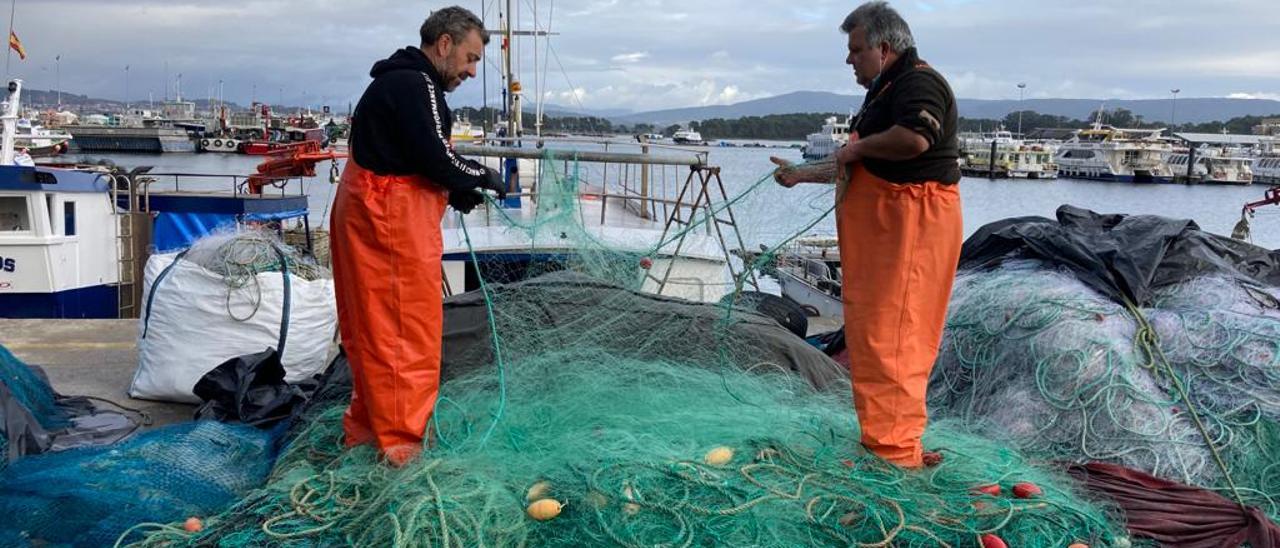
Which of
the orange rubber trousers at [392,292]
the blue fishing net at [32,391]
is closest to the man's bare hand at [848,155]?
the orange rubber trousers at [392,292]

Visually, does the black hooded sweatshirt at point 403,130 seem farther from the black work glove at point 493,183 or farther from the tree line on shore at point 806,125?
the tree line on shore at point 806,125

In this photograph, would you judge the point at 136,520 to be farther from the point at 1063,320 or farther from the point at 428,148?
the point at 1063,320

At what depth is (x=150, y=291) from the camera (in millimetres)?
5055

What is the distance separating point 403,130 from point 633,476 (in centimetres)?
132

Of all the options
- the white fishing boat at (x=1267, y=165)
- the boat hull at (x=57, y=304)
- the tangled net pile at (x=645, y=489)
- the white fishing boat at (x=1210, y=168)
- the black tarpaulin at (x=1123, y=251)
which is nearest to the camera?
the tangled net pile at (x=645, y=489)

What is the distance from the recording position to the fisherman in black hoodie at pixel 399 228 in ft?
9.98

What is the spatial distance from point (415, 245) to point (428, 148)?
32 cm

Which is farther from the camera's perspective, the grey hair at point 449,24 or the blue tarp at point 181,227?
the blue tarp at point 181,227

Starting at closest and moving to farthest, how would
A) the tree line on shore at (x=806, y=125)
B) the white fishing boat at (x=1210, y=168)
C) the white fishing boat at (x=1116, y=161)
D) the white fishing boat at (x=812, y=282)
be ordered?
1. the white fishing boat at (x=812, y=282)
2. the white fishing boat at (x=1116, y=161)
3. the white fishing boat at (x=1210, y=168)
4. the tree line on shore at (x=806, y=125)

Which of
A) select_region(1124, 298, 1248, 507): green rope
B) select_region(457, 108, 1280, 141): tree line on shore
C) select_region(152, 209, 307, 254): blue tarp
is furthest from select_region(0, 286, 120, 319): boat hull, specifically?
select_region(457, 108, 1280, 141): tree line on shore

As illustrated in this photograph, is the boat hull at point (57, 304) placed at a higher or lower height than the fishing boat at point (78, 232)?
lower

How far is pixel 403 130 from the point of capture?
3.03 meters

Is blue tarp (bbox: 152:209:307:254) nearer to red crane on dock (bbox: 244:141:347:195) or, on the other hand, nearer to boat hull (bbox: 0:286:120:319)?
boat hull (bbox: 0:286:120:319)

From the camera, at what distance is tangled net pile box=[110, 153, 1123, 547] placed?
2621 mm
